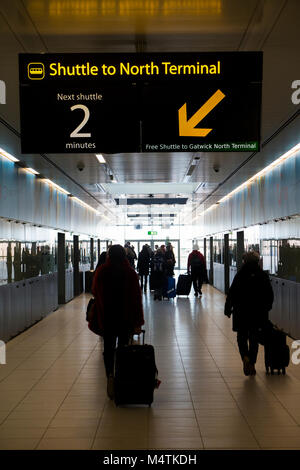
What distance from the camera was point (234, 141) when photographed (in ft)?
18.8

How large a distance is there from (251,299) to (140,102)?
11.0 ft

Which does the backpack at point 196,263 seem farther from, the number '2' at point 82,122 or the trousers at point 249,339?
the number '2' at point 82,122

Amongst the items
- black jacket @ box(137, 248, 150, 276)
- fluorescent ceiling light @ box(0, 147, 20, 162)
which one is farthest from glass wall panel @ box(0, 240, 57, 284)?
black jacket @ box(137, 248, 150, 276)

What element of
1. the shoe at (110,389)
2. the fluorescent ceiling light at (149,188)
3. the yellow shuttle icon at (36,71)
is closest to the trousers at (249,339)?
the shoe at (110,389)

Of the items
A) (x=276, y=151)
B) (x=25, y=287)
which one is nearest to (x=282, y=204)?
(x=276, y=151)

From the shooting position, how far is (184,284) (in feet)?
63.7

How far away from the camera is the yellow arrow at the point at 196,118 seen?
18.2 feet

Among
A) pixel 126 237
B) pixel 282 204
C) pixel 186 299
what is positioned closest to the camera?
pixel 282 204

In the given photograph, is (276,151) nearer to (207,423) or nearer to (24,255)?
(24,255)

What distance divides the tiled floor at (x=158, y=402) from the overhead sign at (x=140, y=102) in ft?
8.47

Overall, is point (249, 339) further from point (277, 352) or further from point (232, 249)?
point (232, 249)

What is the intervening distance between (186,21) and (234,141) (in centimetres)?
122

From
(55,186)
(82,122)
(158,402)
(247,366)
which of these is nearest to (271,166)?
(55,186)
